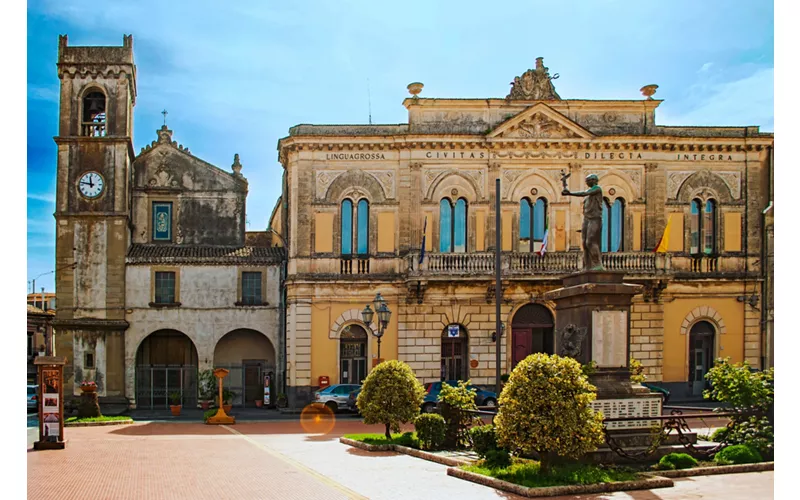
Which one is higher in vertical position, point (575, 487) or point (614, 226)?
point (614, 226)

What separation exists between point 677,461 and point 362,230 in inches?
920

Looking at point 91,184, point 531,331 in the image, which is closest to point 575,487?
point 531,331

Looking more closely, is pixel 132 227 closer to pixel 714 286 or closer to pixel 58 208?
pixel 58 208

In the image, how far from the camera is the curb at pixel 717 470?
1591 centimetres

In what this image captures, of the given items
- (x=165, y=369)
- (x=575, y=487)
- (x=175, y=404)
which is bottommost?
(x=175, y=404)

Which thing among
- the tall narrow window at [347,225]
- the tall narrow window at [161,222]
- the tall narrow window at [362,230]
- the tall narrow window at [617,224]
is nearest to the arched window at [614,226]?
the tall narrow window at [617,224]

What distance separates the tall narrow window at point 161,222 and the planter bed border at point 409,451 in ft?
69.9

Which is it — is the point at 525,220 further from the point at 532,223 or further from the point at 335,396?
the point at 335,396

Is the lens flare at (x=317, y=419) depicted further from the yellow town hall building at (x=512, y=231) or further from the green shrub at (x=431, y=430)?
the green shrub at (x=431, y=430)

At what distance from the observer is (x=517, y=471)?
1562cm

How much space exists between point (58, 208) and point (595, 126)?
24.6 meters

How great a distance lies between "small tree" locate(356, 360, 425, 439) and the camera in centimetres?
2183

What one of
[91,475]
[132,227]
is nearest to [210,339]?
[132,227]

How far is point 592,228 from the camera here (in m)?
18.8
